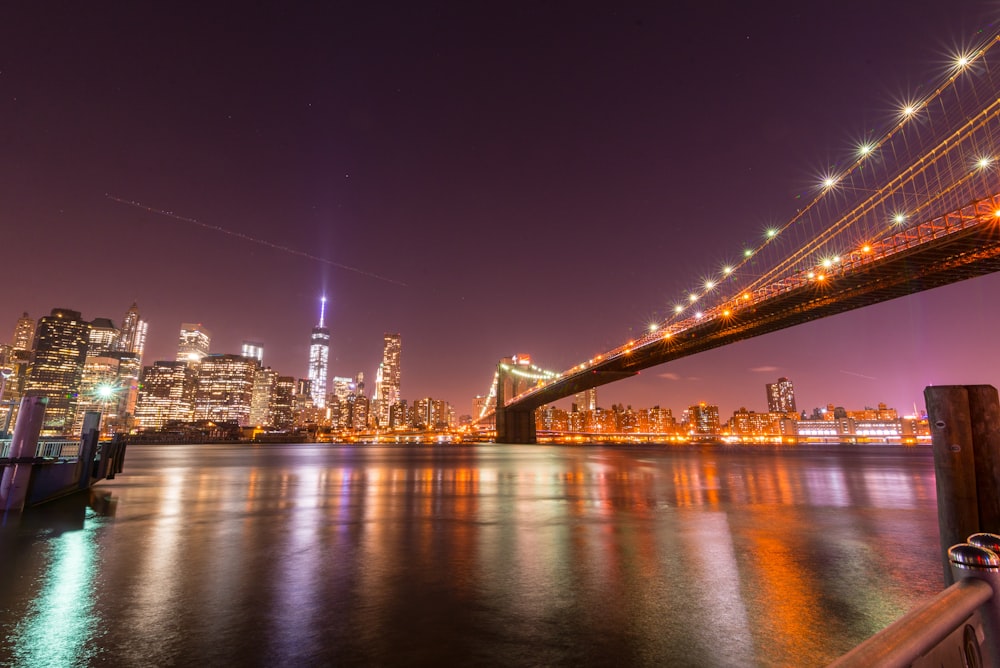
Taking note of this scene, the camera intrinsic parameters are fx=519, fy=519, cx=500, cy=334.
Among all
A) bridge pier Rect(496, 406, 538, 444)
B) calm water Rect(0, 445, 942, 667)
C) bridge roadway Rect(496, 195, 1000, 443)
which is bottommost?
calm water Rect(0, 445, 942, 667)

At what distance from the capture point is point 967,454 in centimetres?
582

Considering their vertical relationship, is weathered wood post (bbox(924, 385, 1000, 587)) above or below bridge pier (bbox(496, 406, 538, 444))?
below

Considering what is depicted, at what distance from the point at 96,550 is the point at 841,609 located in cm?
1409

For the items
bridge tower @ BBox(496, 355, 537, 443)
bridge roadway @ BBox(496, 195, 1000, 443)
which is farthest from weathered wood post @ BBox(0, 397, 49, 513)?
bridge tower @ BBox(496, 355, 537, 443)

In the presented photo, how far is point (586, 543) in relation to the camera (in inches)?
465

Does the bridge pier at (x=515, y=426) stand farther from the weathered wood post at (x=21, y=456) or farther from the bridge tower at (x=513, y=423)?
the weathered wood post at (x=21, y=456)

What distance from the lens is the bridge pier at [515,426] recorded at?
109 meters

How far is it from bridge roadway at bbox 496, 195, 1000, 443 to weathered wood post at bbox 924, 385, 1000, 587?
3307cm

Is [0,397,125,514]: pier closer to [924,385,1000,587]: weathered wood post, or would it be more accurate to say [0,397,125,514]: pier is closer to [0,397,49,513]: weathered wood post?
[0,397,49,513]: weathered wood post

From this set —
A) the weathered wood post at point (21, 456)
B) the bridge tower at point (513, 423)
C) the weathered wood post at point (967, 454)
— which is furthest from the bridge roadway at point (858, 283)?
the weathered wood post at point (21, 456)

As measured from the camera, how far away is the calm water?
6102mm

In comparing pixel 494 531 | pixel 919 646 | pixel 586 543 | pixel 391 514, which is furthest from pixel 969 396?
pixel 391 514

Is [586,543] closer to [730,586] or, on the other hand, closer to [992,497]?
[730,586]

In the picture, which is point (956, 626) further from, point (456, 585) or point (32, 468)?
point (32, 468)
